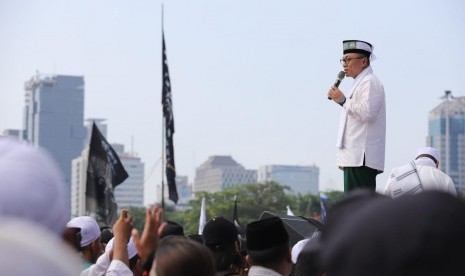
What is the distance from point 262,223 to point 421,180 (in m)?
1.51

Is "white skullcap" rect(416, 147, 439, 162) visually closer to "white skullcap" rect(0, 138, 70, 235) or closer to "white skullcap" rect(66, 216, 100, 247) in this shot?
"white skullcap" rect(66, 216, 100, 247)

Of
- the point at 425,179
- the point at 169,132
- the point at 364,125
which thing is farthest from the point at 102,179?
the point at 425,179

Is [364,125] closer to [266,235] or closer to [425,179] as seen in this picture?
[425,179]

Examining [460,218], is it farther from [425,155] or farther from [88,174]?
[88,174]

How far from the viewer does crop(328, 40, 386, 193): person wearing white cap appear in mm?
7481

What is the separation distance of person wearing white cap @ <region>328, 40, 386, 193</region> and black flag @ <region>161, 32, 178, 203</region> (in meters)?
15.9

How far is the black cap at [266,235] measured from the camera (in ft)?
17.0

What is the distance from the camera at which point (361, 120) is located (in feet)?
24.8

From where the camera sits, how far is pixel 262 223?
520 centimetres

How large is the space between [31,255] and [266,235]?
327 cm

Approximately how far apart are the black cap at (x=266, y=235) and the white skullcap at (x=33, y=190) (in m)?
2.45

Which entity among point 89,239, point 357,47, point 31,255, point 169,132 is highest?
point 357,47

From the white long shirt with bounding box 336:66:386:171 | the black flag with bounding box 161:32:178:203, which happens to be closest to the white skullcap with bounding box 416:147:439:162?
the white long shirt with bounding box 336:66:386:171

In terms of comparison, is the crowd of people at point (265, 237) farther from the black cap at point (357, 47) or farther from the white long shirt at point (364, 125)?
the black cap at point (357, 47)
